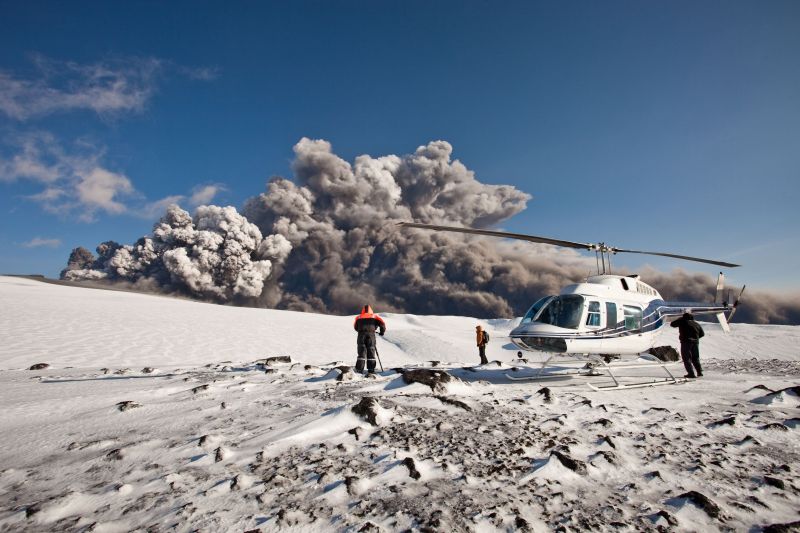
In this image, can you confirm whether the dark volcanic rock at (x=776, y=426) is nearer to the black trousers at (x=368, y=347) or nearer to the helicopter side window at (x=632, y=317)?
the helicopter side window at (x=632, y=317)

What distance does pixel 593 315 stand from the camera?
834 cm

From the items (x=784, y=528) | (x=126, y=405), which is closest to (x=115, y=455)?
(x=126, y=405)

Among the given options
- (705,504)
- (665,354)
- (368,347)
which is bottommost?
(665,354)

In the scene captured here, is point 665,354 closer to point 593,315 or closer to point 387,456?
point 593,315

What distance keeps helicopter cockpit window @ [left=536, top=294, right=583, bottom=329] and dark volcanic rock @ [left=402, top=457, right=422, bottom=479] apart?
620 cm

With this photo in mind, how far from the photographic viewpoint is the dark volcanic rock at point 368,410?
13.3 feet

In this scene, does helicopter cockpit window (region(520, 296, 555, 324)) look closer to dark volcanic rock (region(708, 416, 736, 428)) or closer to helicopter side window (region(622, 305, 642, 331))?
helicopter side window (region(622, 305, 642, 331))

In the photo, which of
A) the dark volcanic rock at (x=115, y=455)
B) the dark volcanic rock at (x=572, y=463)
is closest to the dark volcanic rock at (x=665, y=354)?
the dark volcanic rock at (x=572, y=463)

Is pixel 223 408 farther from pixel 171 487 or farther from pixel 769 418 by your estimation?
pixel 769 418

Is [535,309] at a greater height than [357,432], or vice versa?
[535,309]

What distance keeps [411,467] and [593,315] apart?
699 centimetres

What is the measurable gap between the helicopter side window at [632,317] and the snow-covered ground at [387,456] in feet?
6.31

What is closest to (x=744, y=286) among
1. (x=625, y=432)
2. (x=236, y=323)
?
(x=625, y=432)

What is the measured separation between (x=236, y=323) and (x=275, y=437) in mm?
20142
